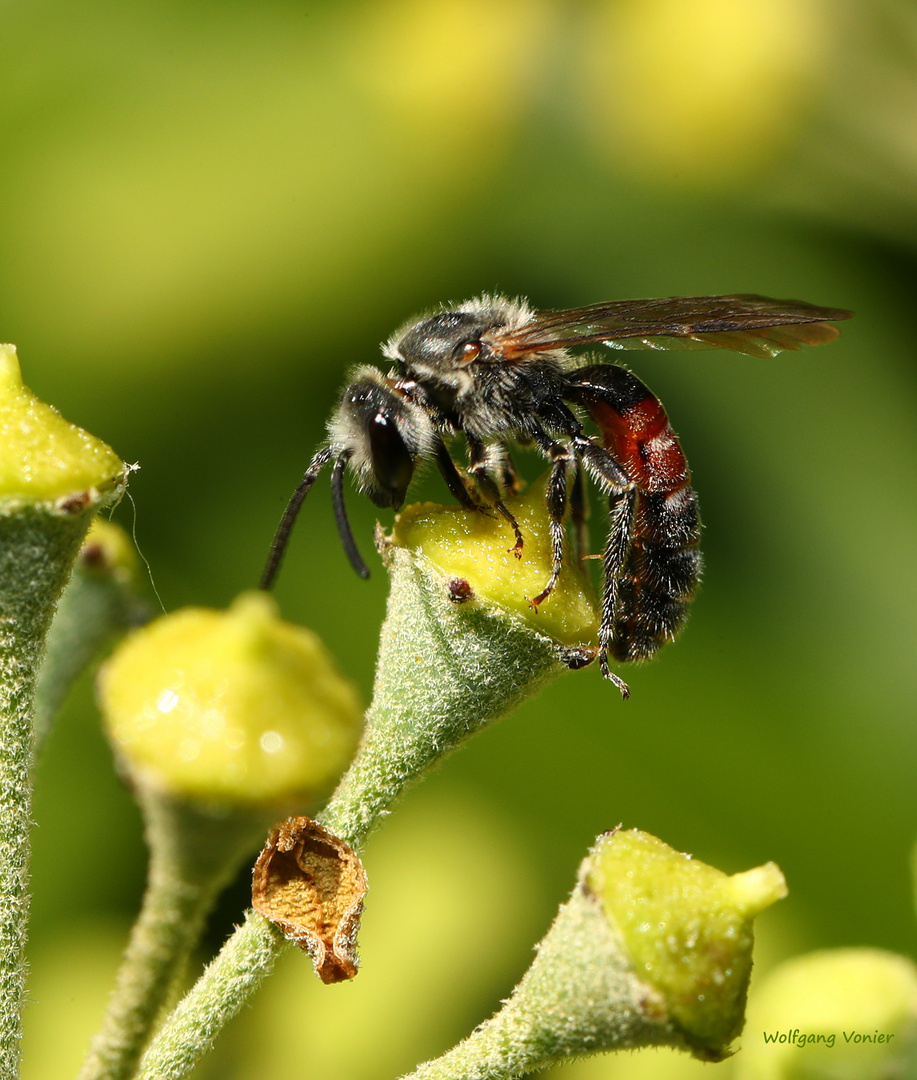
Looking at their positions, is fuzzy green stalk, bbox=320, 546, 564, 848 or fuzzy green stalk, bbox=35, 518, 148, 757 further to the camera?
fuzzy green stalk, bbox=35, 518, 148, 757

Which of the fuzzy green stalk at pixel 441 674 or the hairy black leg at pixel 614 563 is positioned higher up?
→ the fuzzy green stalk at pixel 441 674

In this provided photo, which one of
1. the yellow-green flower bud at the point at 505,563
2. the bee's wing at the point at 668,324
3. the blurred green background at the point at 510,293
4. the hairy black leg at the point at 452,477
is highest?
the bee's wing at the point at 668,324

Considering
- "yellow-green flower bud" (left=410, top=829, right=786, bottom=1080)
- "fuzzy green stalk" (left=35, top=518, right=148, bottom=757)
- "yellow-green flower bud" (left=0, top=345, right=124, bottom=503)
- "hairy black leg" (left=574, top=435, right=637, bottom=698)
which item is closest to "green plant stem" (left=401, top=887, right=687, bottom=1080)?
"yellow-green flower bud" (left=410, top=829, right=786, bottom=1080)

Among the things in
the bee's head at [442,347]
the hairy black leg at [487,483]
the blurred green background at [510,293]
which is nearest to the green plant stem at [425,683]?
the hairy black leg at [487,483]

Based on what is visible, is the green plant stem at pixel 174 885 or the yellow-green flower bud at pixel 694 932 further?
the green plant stem at pixel 174 885

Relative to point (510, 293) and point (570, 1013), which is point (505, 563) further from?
point (510, 293)

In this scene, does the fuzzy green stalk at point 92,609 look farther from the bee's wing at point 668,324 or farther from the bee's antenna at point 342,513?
the bee's wing at point 668,324

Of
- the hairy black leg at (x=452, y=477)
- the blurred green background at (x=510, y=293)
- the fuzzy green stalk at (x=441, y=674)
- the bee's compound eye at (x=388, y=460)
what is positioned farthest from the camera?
the blurred green background at (x=510, y=293)

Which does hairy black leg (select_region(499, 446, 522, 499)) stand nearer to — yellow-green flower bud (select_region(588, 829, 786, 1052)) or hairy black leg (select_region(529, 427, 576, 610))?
hairy black leg (select_region(529, 427, 576, 610))
